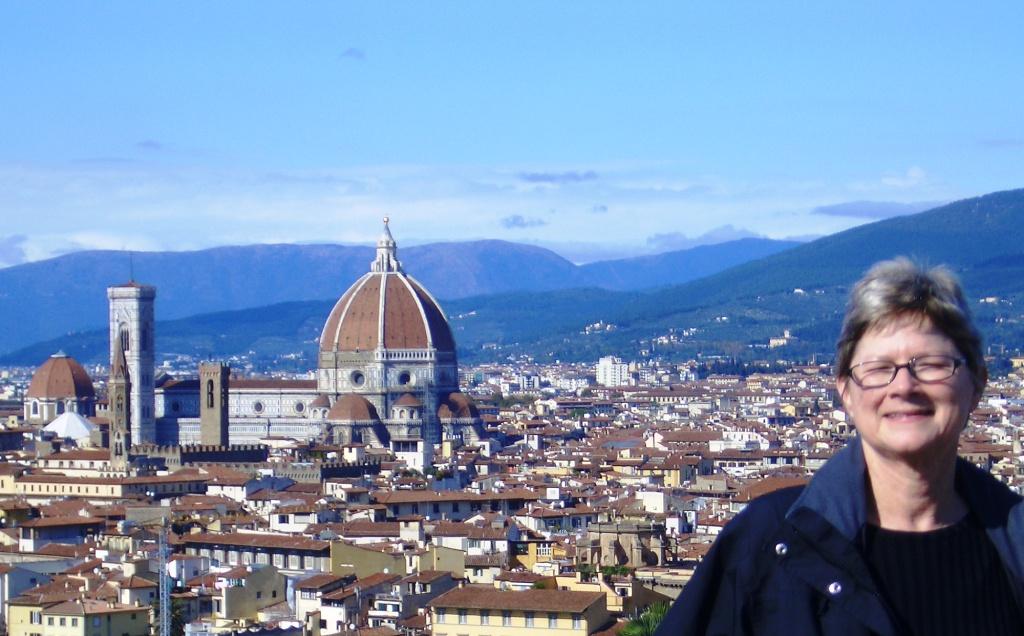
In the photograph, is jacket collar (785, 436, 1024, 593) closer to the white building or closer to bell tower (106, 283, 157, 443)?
bell tower (106, 283, 157, 443)

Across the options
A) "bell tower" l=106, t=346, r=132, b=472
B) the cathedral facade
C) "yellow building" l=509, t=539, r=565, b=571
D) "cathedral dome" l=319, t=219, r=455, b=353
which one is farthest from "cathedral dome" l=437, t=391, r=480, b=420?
"yellow building" l=509, t=539, r=565, b=571

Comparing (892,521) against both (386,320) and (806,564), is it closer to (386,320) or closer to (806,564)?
(806,564)

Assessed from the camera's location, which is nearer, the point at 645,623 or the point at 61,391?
the point at 645,623

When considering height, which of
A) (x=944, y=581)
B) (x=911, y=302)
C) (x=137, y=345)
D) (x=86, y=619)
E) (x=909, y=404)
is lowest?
(x=86, y=619)

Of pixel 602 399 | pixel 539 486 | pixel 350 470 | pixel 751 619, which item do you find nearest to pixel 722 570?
pixel 751 619

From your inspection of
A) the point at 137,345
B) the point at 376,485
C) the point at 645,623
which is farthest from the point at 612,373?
the point at 645,623

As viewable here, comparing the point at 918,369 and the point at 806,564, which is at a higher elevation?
the point at 918,369
